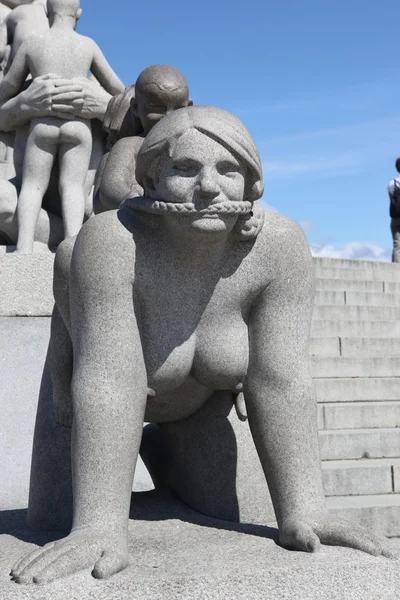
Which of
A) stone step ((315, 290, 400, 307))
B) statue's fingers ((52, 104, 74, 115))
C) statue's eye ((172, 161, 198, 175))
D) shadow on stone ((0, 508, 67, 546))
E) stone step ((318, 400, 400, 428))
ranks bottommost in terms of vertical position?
shadow on stone ((0, 508, 67, 546))

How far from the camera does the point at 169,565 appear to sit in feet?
8.38

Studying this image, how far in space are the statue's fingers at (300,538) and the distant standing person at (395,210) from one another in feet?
29.4

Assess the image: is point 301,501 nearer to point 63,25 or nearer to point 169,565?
point 169,565

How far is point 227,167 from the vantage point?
265 cm

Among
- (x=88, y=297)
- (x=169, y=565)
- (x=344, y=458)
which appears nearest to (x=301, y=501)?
(x=169, y=565)

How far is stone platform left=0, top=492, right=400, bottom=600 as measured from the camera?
92.6 inches

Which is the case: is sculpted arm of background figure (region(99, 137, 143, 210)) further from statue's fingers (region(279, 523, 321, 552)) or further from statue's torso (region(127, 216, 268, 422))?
statue's fingers (region(279, 523, 321, 552))

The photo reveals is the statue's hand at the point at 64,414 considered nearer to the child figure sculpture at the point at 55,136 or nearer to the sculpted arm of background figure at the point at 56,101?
the child figure sculpture at the point at 55,136

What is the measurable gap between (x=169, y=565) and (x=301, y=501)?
49cm

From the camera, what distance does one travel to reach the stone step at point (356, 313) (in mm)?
7227

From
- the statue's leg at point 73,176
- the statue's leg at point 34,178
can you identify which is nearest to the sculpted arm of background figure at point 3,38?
the statue's leg at point 34,178

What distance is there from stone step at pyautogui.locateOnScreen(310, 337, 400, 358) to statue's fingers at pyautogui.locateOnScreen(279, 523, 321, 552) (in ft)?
11.8

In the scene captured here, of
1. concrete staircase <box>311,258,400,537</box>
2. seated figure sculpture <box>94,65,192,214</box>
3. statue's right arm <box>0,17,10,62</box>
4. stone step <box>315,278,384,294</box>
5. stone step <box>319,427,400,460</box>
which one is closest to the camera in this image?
seated figure sculpture <box>94,65,192,214</box>

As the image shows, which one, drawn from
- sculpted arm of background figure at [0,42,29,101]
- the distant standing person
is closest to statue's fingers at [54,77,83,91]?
sculpted arm of background figure at [0,42,29,101]
